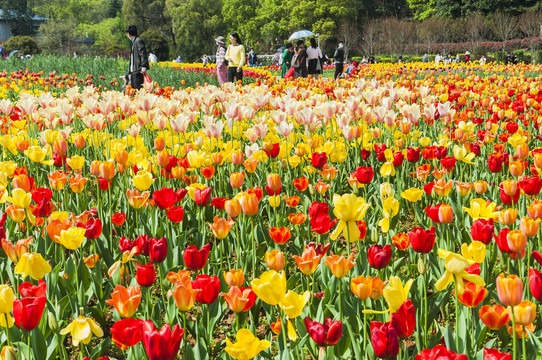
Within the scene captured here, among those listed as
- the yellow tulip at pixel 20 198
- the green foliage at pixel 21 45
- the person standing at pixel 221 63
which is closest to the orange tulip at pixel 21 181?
the yellow tulip at pixel 20 198

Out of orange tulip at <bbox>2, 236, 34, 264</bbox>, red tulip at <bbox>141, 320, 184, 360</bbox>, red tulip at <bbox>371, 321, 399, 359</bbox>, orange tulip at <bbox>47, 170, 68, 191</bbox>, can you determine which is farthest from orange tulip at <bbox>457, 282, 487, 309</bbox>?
orange tulip at <bbox>47, 170, 68, 191</bbox>

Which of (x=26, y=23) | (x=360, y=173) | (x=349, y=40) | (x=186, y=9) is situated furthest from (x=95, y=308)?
(x=26, y=23)

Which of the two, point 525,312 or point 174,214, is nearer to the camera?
point 525,312

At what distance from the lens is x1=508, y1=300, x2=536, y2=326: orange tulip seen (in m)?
1.34

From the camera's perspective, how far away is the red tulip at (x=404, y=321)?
1356mm

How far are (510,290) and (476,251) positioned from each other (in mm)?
290

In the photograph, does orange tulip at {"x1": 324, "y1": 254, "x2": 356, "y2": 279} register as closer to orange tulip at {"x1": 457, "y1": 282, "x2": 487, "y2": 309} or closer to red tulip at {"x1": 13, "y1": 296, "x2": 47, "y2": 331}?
orange tulip at {"x1": 457, "y1": 282, "x2": 487, "y2": 309}

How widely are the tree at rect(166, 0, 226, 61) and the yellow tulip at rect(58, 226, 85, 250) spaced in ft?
173

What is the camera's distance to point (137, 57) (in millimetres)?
8977

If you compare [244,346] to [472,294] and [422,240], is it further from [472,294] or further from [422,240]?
[422,240]

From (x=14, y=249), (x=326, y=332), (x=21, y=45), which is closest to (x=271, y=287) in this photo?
(x=326, y=332)

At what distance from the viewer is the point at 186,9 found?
5512cm

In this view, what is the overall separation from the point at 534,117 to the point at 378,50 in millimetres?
42832

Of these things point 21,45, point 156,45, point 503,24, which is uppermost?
point 503,24
